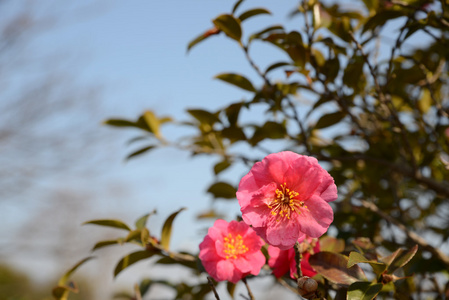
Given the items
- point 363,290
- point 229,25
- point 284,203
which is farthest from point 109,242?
point 229,25

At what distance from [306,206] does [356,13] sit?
2.81 ft

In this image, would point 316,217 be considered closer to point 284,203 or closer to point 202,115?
point 284,203

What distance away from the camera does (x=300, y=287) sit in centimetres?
61

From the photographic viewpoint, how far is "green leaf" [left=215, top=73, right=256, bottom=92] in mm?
1205

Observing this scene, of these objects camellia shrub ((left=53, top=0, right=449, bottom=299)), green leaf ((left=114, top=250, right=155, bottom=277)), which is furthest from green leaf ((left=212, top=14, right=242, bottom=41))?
green leaf ((left=114, top=250, right=155, bottom=277))

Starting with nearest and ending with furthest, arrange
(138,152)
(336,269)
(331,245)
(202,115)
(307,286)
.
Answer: (307,286), (336,269), (331,245), (202,115), (138,152)

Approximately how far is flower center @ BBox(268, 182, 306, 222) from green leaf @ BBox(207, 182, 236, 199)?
473mm

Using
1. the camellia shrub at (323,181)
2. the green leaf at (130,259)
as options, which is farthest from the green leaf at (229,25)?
the green leaf at (130,259)

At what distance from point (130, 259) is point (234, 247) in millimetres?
313

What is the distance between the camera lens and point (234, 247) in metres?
0.78

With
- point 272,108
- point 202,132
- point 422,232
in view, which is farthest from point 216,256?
point 422,232

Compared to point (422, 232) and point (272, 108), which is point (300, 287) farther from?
point (422, 232)

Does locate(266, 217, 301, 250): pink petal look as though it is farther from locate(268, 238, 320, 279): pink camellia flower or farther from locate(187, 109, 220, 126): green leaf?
locate(187, 109, 220, 126): green leaf

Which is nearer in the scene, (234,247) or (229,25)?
(234,247)
